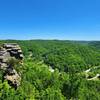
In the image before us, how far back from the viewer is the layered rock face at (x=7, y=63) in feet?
301

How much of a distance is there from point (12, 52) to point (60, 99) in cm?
5187

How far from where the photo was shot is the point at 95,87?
122m

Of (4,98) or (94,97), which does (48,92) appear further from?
(94,97)

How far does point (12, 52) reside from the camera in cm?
12431

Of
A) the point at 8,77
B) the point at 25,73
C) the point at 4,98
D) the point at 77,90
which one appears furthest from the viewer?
the point at 25,73

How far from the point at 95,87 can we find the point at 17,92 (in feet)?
172

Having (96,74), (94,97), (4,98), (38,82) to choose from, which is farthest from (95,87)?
(96,74)

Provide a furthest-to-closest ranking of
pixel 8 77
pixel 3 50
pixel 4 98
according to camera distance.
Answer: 1. pixel 3 50
2. pixel 8 77
3. pixel 4 98

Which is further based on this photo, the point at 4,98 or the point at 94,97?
the point at 94,97

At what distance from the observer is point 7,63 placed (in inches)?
4272

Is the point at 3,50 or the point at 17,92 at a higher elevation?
the point at 3,50

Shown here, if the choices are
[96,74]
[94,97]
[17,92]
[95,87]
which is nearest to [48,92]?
[17,92]

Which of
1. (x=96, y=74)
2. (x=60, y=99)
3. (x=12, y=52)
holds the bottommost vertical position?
(x=96, y=74)

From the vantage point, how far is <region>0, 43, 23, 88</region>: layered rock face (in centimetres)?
9186
